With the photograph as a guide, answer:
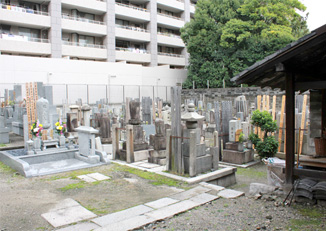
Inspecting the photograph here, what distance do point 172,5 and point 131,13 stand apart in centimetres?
666

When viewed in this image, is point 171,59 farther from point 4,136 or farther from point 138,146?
point 138,146

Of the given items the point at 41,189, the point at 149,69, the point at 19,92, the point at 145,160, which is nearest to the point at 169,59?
the point at 149,69

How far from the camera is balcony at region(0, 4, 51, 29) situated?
78.7 feet

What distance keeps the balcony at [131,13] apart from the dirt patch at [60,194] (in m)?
26.7

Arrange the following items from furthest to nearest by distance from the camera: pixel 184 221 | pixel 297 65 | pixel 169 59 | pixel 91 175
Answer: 1. pixel 169 59
2. pixel 91 175
3. pixel 297 65
4. pixel 184 221

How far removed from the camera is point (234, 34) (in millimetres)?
27359

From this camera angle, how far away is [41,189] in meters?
6.84

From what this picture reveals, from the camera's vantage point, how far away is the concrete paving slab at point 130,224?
15.0 feet

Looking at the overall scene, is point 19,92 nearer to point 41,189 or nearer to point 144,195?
point 41,189

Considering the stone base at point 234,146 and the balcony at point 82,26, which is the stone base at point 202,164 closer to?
the stone base at point 234,146

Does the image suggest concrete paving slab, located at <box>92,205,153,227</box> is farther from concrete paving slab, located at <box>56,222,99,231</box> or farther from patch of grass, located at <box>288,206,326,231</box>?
patch of grass, located at <box>288,206,326,231</box>

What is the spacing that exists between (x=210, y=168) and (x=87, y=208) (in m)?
3.86

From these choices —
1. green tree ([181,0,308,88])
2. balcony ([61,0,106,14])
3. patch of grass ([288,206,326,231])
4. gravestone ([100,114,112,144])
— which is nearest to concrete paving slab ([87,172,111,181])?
gravestone ([100,114,112,144])

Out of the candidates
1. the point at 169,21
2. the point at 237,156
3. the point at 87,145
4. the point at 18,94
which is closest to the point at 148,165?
the point at 87,145
